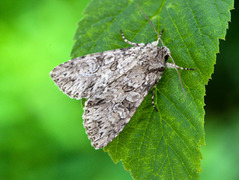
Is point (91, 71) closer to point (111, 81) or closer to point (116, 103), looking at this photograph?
point (111, 81)

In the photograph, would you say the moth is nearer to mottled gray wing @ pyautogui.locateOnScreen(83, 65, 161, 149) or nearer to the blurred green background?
mottled gray wing @ pyautogui.locateOnScreen(83, 65, 161, 149)

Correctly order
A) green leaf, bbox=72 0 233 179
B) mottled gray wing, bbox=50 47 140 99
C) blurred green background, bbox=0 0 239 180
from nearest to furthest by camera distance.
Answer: green leaf, bbox=72 0 233 179
mottled gray wing, bbox=50 47 140 99
blurred green background, bbox=0 0 239 180

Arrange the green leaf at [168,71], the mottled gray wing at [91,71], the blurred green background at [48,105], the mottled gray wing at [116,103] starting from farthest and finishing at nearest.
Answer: the blurred green background at [48,105] → the mottled gray wing at [91,71] → the mottled gray wing at [116,103] → the green leaf at [168,71]

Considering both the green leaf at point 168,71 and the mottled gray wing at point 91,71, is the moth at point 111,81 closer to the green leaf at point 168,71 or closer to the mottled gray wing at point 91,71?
the mottled gray wing at point 91,71

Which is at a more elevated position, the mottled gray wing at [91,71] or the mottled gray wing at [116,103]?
the mottled gray wing at [91,71]

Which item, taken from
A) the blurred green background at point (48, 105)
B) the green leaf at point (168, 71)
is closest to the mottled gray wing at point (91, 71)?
the green leaf at point (168, 71)

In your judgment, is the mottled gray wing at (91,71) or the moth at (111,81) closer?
the moth at (111,81)

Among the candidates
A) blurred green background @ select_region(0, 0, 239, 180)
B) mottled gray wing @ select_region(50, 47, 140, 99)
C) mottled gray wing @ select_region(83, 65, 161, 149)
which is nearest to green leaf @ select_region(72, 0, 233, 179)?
mottled gray wing @ select_region(83, 65, 161, 149)

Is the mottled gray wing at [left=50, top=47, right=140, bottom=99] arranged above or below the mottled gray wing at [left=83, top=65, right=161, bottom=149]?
above

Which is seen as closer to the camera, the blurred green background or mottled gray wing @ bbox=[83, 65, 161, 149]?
mottled gray wing @ bbox=[83, 65, 161, 149]
